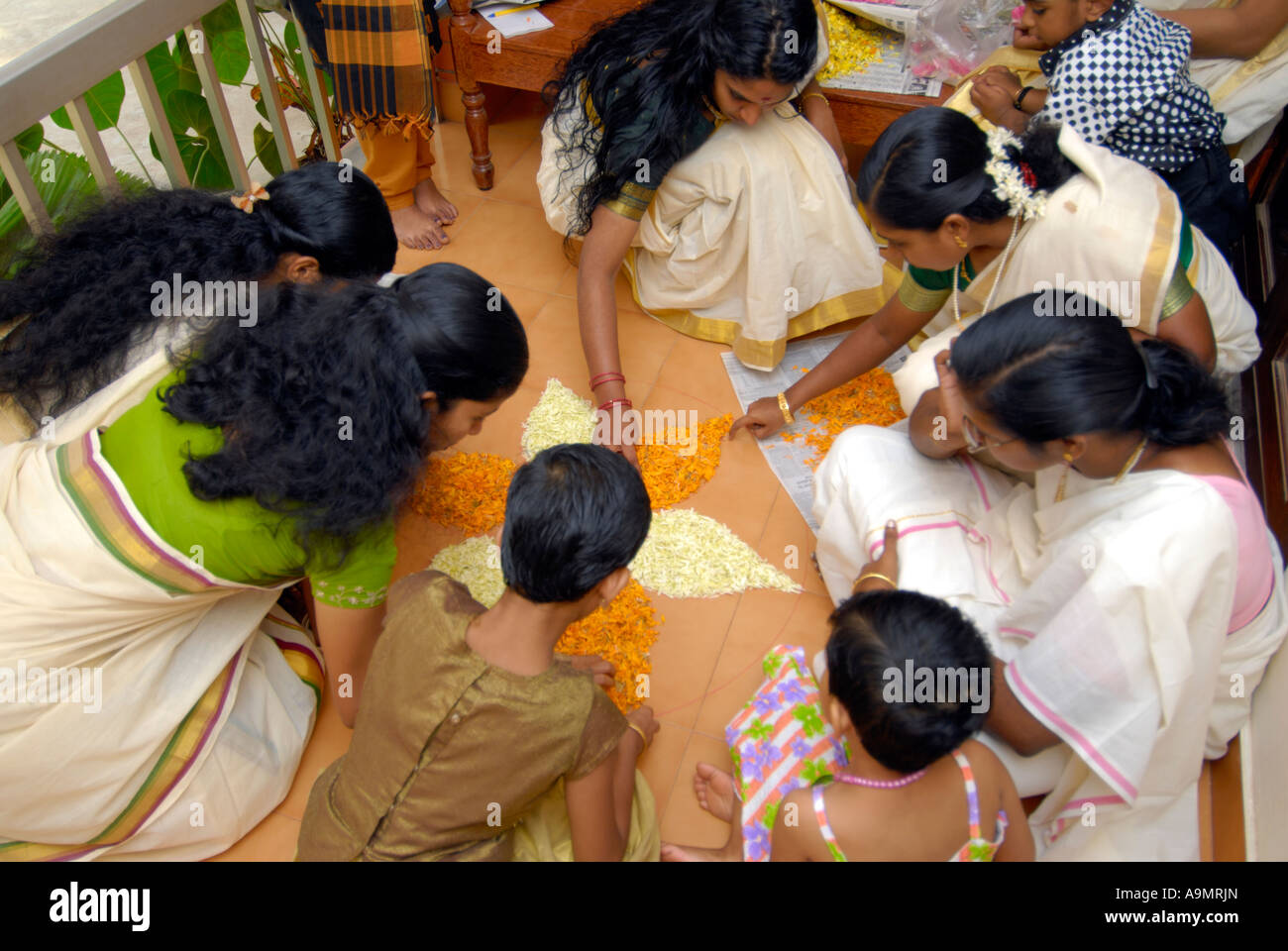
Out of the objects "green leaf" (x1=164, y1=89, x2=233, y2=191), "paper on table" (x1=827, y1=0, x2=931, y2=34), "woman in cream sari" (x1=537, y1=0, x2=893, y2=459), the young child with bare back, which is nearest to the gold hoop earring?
the young child with bare back

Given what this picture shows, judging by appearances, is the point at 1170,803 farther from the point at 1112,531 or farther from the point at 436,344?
the point at 436,344

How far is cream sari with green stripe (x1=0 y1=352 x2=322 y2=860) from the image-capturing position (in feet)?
5.27

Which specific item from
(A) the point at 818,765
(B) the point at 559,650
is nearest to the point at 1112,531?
(A) the point at 818,765

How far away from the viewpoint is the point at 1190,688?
167 centimetres

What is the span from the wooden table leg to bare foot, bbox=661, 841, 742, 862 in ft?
8.30

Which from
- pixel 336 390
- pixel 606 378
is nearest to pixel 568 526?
pixel 336 390

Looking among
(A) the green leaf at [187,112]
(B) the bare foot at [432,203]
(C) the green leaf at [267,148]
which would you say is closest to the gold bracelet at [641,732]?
(B) the bare foot at [432,203]

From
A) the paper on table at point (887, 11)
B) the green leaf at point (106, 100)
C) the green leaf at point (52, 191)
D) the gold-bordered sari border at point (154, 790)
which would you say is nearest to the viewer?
the gold-bordered sari border at point (154, 790)

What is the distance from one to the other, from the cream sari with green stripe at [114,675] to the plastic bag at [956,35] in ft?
8.76

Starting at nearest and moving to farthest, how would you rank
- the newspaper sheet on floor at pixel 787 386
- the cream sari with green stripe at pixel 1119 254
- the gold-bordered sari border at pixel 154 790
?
the gold-bordered sari border at pixel 154 790 < the cream sari with green stripe at pixel 1119 254 < the newspaper sheet on floor at pixel 787 386

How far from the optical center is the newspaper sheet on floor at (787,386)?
2.60 m

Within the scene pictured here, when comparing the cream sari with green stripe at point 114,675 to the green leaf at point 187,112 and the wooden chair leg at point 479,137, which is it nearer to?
the green leaf at point 187,112

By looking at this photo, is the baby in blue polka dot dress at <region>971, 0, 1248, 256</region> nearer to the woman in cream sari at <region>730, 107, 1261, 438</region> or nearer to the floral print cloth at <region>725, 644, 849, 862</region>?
the woman in cream sari at <region>730, 107, 1261, 438</region>
